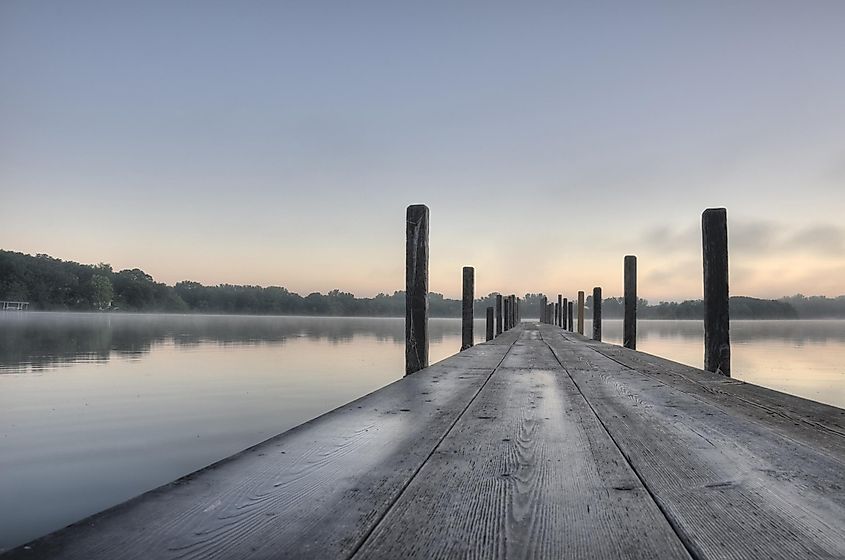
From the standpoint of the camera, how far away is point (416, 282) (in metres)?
5.68

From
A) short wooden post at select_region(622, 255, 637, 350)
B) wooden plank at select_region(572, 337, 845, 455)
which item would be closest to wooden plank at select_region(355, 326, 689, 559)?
wooden plank at select_region(572, 337, 845, 455)

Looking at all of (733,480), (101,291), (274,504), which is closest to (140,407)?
(274,504)

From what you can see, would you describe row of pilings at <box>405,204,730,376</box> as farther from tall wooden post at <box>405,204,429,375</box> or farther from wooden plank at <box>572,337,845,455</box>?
wooden plank at <box>572,337,845,455</box>

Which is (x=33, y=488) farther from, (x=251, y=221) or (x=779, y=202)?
(x=251, y=221)

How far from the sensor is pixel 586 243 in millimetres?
28281

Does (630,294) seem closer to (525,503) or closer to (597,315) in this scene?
(597,315)

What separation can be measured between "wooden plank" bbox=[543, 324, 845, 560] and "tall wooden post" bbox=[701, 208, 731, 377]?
2.78 meters

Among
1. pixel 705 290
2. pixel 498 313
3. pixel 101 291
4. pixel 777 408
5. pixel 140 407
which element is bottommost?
pixel 140 407

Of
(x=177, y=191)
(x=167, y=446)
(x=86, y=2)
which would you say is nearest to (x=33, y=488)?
(x=167, y=446)

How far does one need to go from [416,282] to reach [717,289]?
315 centimetres

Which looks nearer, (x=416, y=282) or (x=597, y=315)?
(x=416, y=282)

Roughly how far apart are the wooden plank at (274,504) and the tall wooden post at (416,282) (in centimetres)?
346

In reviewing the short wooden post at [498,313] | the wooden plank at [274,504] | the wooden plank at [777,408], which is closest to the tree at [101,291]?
the short wooden post at [498,313]

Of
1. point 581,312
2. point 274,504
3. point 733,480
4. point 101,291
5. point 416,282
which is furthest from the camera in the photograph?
point 101,291
